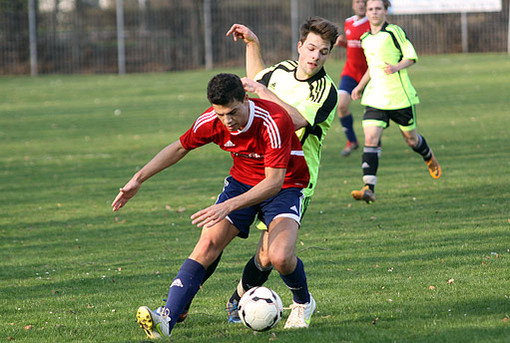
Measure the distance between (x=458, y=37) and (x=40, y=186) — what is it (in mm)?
27584

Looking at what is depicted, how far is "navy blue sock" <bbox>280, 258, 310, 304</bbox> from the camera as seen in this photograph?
4676 millimetres

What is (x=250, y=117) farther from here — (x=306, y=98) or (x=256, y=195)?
(x=306, y=98)

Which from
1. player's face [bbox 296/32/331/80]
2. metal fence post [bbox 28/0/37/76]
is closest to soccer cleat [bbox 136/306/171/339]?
player's face [bbox 296/32/331/80]

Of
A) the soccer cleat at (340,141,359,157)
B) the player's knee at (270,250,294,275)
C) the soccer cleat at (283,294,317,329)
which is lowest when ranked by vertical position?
the soccer cleat at (340,141,359,157)

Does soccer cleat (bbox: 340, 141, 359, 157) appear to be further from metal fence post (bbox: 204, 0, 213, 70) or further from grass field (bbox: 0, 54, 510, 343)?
metal fence post (bbox: 204, 0, 213, 70)

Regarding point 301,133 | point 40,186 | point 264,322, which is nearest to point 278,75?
point 301,133

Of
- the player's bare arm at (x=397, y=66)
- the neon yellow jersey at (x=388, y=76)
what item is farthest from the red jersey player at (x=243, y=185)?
the neon yellow jersey at (x=388, y=76)

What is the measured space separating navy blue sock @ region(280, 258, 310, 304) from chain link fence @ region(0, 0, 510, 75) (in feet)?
94.4

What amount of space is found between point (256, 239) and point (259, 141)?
2851mm

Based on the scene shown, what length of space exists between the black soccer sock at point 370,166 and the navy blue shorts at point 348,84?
120 inches

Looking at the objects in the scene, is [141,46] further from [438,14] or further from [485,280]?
[485,280]

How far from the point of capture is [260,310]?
14.9 feet

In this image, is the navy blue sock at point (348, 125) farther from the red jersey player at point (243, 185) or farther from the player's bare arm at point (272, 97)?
the red jersey player at point (243, 185)

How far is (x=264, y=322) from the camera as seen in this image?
4543 millimetres
